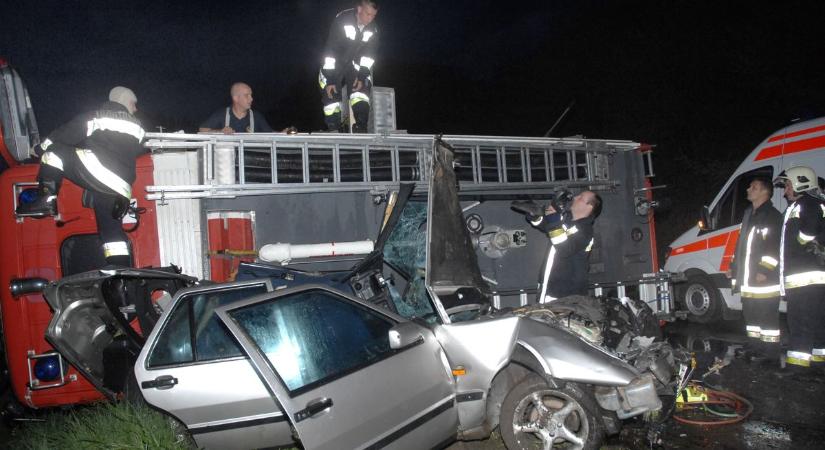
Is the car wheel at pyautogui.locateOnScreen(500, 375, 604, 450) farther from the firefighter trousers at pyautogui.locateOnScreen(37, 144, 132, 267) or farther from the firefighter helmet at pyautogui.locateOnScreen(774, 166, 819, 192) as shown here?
the firefighter helmet at pyautogui.locateOnScreen(774, 166, 819, 192)

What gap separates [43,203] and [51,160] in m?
0.39

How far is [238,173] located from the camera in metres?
5.04

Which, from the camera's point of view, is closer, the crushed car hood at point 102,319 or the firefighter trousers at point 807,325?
the crushed car hood at point 102,319

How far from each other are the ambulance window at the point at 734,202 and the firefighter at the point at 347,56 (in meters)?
5.60

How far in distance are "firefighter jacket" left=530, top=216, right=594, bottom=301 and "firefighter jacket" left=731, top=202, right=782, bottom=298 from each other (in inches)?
74.0

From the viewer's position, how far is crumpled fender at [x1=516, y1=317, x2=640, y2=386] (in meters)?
3.50

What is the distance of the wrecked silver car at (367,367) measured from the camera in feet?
9.69

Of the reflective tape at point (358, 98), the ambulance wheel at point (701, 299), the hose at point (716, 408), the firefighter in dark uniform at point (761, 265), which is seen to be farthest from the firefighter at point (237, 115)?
the ambulance wheel at point (701, 299)

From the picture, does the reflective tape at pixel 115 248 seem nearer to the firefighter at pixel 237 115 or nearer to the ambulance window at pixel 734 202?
the firefighter at pixel 237 115

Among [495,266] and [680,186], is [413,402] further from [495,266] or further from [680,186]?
[680,186]

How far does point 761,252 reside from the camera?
5.53m

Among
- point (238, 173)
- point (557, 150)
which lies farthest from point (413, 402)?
point (557, 150)

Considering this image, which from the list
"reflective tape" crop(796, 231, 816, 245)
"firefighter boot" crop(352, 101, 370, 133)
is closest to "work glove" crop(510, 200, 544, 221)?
"firefighter boot" crop(352, 101, 370, 133)

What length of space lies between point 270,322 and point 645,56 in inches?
633
